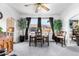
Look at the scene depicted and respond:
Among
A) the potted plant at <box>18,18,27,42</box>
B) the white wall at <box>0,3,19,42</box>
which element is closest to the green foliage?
the potted plant at <box>18,18,27,42</box>

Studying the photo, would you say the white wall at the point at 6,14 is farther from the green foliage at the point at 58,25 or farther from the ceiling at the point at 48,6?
the green foliage at the point at 58,25

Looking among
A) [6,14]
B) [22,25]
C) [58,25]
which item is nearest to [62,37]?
[58,25]

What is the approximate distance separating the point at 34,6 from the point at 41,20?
0.88 ft

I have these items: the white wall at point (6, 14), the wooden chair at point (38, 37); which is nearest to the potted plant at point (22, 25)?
the white wall at point (6, 14)

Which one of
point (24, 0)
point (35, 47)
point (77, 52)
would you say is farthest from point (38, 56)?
point (24, 0)

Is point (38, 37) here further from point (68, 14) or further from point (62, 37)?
point (68, 14)

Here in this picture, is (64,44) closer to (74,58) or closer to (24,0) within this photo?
(74,58)

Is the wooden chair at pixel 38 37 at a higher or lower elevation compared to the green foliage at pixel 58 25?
lower

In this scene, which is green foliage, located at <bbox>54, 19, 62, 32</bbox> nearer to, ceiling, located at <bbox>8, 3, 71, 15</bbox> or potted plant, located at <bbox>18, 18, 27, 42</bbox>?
ceiling, located at <bbox>8, 3, 71, 15</bbox>

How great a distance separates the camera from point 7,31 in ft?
7.18

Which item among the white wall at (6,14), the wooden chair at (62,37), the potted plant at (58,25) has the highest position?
the white wall at (6,14)

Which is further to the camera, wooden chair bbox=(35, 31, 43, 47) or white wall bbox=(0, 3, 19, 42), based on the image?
wooden chair bbox=(35, 31, 43, 47)

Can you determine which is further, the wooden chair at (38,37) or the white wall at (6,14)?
the wooden chair at (38,37)

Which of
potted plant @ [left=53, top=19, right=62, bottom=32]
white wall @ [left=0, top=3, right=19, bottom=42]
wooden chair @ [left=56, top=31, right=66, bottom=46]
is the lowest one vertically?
wooden chair @ [left=56, top=31, right=66, bottom=46]
